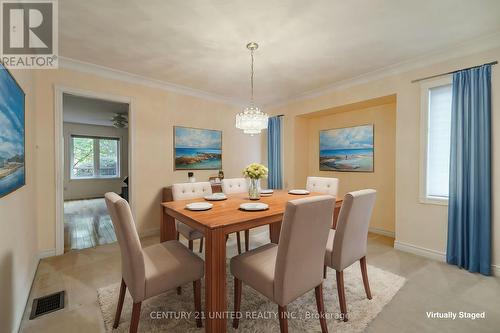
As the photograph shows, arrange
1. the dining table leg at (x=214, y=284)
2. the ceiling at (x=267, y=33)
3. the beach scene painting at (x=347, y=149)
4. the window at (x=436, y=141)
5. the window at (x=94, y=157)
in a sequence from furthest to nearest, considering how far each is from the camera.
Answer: the window at (x=94, y=157) < the beach scene painting at (x=347, y=149) < the window at (x=436, y=141) < the ceiling at (x=267, y=33) < the dining table leg at (x=214, y=284)

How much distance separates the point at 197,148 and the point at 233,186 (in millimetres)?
1401

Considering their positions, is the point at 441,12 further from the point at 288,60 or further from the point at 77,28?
the point at 77,28

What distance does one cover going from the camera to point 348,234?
5.69 ft

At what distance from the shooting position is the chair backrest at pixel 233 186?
305 cm

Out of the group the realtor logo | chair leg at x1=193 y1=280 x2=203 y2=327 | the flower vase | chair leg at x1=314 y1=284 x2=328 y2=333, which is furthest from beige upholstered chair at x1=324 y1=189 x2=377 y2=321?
the realtor logo

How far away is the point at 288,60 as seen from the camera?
284 centimetres

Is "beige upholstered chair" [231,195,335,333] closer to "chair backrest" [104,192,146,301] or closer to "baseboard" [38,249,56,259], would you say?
"chair backrest" [104,192,146,301]

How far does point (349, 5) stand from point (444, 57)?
1.70m

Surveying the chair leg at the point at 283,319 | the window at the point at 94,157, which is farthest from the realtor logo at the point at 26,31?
the window at the point at 94,157

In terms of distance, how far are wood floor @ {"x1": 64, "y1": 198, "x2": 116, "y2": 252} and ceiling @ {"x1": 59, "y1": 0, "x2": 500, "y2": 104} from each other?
2565 millimetres

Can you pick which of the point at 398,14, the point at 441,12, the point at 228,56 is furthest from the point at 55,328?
the point at 441,12

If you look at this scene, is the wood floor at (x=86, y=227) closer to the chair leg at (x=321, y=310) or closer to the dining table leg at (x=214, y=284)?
the dining table leg at (x=214, y=284)

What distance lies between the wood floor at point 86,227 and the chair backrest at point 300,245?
3068 millimetres

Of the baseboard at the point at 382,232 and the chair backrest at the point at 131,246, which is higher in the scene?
the chair backrest at the point at 131,246
